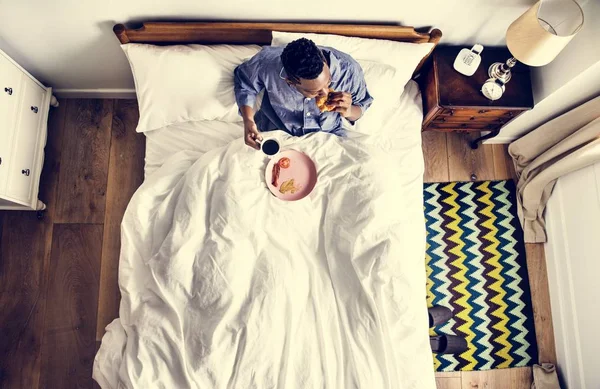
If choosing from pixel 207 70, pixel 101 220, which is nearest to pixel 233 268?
pixel 207 70

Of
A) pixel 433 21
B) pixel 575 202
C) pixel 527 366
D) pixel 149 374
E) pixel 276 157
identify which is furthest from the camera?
pixel 527 366

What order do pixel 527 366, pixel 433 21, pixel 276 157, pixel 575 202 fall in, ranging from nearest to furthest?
pixel 276 157, pixel 433 21, pixel 575 202, pixel 527 366

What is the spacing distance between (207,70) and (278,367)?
3.78 ft

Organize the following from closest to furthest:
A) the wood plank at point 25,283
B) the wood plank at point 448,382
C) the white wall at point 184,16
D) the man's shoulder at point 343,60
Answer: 1. the man's shoulder at point 343,60
2. the white wall at point 184,16
3. the wood plank at point 25,283
4. the wood plank at point 448,382

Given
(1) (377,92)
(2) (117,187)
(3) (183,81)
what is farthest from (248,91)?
(2) (117,187)

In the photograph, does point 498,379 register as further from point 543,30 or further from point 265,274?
point 543,30

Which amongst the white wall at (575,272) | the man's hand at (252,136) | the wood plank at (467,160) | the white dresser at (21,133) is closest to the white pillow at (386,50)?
the man's hand at (252,136)

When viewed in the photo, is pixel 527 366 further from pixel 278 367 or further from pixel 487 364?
pixel 278 367

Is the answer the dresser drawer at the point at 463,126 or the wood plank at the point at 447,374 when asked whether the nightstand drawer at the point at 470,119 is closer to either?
the dresser drawer at the point at 463,126

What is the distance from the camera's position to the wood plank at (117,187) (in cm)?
198

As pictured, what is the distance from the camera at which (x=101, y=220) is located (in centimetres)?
205

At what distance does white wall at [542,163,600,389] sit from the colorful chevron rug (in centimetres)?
13

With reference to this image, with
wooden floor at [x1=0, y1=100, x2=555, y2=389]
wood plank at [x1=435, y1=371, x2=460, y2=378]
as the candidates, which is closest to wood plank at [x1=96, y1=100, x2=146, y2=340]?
wooden floor at [x1=0, y1=100, x2=555, y2=389]

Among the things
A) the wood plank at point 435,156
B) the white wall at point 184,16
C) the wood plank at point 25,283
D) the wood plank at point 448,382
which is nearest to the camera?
the white wall at point 184,16
